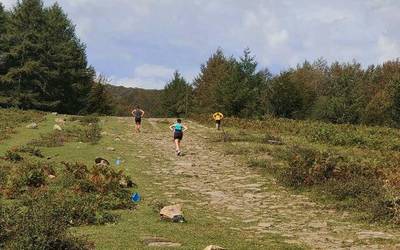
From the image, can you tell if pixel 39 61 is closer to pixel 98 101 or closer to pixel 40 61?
pixel 40 61

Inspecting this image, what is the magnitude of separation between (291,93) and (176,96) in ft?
78.2

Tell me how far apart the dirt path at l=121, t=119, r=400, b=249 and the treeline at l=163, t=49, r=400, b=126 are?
1286 inches

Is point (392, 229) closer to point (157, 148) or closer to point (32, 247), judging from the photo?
point (32, 247)

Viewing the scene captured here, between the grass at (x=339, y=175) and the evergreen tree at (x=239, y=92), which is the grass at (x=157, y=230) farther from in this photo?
the evergreen tree at (x=239, y=92)

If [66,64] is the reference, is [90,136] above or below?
below

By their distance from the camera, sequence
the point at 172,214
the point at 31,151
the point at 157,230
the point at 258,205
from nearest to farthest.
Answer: the point at 157,230, the point at 172,214, the point at 258,205, the point at 31,151

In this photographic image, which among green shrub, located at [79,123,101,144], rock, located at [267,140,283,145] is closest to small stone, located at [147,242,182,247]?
green shrub, located at [79,123,101,144]

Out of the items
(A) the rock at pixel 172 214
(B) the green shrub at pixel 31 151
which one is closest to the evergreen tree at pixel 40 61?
(B) the green shrub at pixel 31 151

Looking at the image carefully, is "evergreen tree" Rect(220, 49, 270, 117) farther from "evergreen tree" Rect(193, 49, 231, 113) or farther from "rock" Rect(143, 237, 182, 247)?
"rock" Rect(143, 237, 182, 247)

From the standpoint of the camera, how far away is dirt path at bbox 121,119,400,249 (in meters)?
10.4

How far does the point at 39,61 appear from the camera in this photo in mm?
59438

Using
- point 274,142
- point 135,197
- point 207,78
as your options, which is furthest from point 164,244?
point 207,78

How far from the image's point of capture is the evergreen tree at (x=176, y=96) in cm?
8856

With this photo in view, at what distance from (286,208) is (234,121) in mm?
33556
